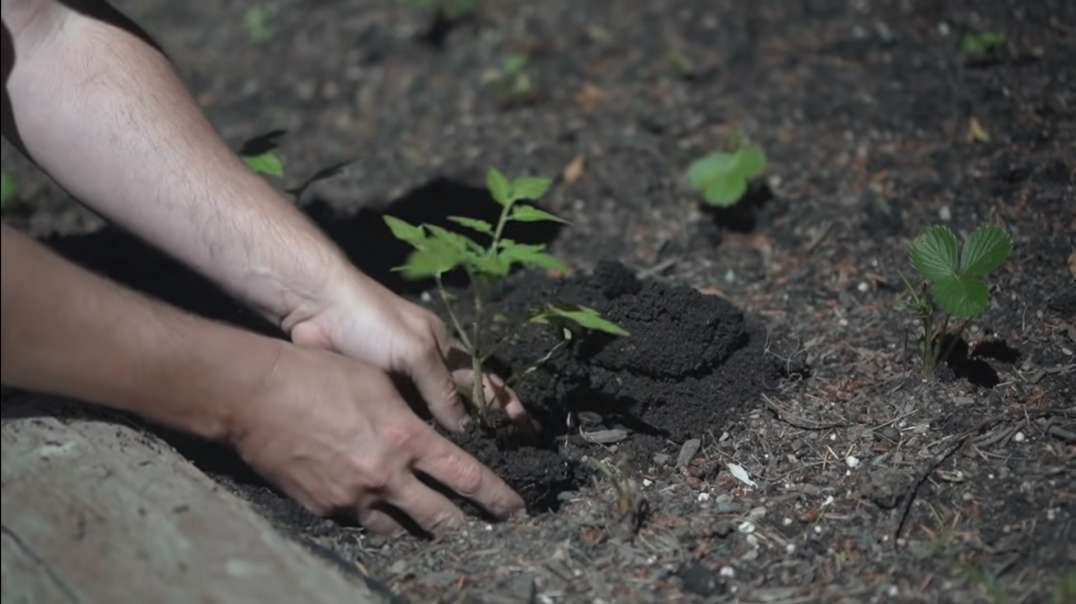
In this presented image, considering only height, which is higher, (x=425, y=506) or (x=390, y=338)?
(x=390, y=338)

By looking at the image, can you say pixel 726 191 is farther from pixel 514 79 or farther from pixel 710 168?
pixel 514 79

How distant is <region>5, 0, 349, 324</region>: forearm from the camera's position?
2.29 meters

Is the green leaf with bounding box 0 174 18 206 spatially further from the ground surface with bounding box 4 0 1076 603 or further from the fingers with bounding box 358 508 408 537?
the fingers with bounding box 358 508 408 537

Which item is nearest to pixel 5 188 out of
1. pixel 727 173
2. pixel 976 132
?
pixel 727 173

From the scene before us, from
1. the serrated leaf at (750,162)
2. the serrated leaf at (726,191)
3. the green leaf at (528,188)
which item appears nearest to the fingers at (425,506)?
the green leaf at (528,188)

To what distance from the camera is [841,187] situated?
323 centimetres

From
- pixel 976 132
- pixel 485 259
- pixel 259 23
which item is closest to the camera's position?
pixel 485 259

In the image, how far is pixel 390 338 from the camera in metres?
2.19

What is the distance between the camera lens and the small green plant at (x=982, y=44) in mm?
3545

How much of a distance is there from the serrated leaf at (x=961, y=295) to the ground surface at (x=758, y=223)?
254 millimetres

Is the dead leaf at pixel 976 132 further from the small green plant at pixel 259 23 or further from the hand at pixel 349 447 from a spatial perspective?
the small green plant at pixel 259 23

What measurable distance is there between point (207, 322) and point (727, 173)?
1.59m

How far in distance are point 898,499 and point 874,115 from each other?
1.62m

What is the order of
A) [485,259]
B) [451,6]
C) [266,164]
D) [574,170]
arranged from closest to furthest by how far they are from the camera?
1. [485,259]
2. [266,164]
3. [574,170]
4. [451,6]
